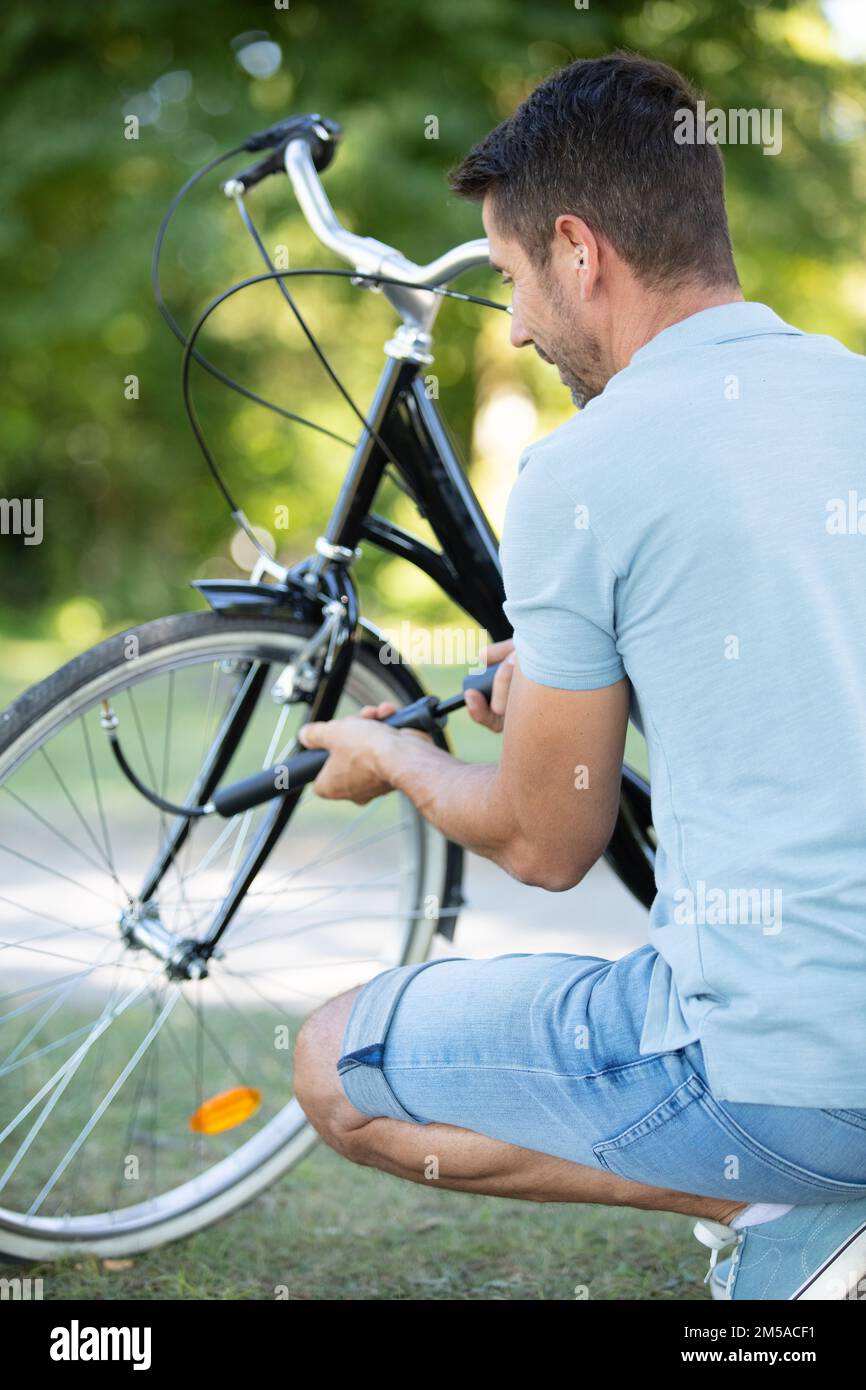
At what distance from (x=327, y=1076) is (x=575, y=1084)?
356 mm

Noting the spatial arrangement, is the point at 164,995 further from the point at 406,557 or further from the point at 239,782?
the point at 406,557

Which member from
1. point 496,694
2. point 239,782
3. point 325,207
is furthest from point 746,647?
point 325,207

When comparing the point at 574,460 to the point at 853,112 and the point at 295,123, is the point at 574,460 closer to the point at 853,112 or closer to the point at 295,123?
the point at 295,123

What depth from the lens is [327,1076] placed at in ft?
6.18

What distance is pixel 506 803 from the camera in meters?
1.79

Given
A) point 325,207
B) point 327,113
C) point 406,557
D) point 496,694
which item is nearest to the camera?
point 496,694

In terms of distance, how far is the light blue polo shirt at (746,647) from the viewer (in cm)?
154

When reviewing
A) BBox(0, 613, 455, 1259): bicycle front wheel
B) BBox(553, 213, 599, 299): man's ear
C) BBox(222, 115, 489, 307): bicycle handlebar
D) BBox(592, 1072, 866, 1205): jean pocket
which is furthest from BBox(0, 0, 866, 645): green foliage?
BBox(592, 1072, 866, 1205): jean pocket

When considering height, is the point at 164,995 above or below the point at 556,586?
below

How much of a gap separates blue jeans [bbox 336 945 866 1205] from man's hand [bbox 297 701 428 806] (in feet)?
1.00

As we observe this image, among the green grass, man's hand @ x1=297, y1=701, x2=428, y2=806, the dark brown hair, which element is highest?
the dark brown hair

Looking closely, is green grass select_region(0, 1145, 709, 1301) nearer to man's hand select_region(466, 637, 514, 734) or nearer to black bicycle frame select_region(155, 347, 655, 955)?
black bicycle frame select_region(155, 347, 655, 955)

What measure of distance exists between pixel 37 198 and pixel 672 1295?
34.8ft

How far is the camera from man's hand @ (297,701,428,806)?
2076 mm
